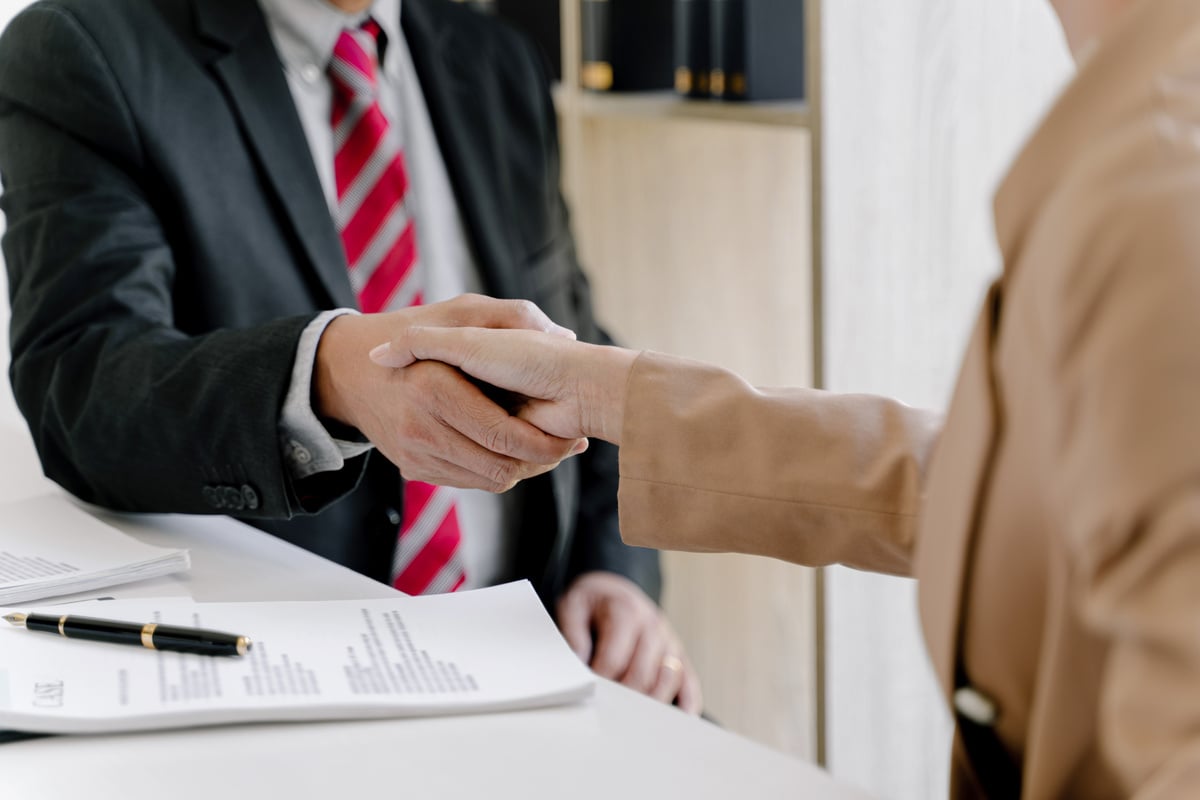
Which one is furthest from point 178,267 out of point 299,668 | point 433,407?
point 299,668

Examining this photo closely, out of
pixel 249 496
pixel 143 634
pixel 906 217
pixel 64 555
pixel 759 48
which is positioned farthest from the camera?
pixel 759 48

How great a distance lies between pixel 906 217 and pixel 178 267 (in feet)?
3.04

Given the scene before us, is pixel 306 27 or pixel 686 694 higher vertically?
pixel 306 27

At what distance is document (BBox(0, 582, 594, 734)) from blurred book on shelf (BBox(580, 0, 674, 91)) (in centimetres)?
152

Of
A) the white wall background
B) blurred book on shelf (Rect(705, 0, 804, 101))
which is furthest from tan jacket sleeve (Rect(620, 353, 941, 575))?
blurred book on shelf (Rect(705, 0, 804, 101))

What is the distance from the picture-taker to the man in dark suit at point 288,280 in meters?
1.04

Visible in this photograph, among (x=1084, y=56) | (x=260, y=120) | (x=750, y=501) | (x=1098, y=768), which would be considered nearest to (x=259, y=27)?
(x=260, y=120)

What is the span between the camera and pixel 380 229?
142 centimetres

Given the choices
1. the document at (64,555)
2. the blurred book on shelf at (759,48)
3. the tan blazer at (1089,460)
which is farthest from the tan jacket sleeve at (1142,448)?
the blurred book on shelf at (759,48)

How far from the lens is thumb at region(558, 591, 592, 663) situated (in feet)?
4.59

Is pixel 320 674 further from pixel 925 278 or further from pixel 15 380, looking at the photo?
pixel 925 278

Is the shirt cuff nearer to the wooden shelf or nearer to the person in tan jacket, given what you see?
the person in tan jacket

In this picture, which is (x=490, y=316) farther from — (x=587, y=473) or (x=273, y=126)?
(x=587, y=473)

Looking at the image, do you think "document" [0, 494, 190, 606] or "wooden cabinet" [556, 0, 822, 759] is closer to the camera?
"document" [0, 494, 190, 606]
